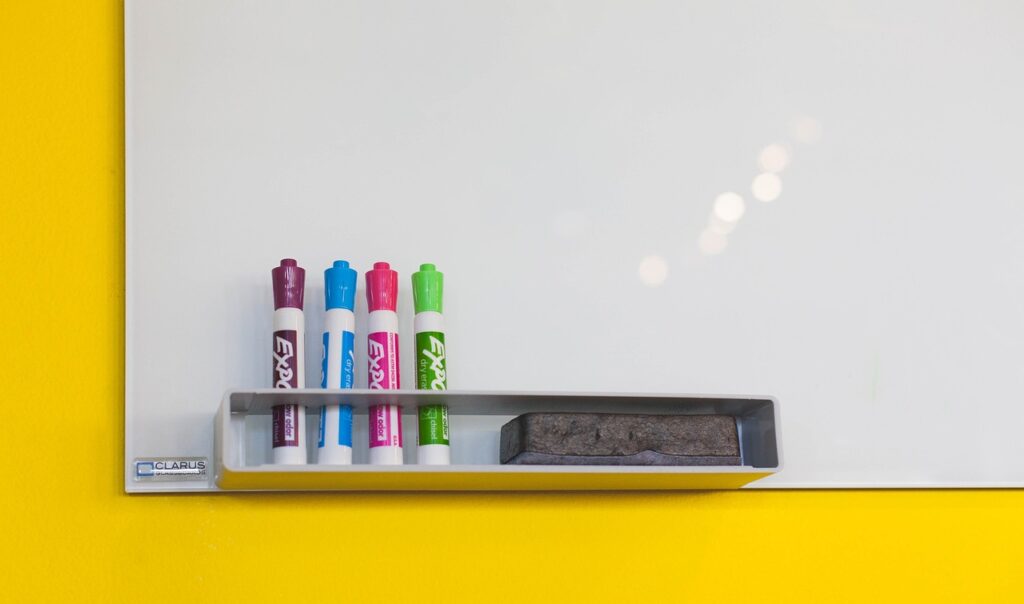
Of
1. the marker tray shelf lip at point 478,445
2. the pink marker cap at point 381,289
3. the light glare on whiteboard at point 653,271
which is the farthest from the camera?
the light glare on whiteboard at point 653,271

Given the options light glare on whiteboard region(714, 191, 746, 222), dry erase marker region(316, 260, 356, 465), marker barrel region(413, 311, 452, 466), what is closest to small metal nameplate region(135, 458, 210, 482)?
dry erase marker region(316, 260, 356, 465)

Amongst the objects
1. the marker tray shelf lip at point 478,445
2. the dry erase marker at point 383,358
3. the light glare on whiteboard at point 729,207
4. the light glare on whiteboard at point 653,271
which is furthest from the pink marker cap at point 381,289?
the light glare on whiteboard at point 729,207

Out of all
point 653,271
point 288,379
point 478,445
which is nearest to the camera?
point 288,379

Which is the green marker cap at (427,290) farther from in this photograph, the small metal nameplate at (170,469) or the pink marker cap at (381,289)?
the small metal nameplate at (170,469)

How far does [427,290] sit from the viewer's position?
129 centimetres

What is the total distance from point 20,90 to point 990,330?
1.28 m

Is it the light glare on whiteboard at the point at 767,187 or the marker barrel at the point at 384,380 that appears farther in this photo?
the light glare on whiteboard at the point at 767,187

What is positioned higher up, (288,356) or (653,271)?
(653,271)

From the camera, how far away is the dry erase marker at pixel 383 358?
124 centimetres

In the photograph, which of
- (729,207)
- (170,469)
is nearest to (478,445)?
(170,469)

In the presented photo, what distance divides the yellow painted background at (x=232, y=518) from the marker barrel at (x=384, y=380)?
104 mm

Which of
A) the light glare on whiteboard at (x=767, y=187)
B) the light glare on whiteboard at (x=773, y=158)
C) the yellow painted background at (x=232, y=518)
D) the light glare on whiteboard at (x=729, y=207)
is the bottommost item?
the yellow painted background at (x=232, y=518)

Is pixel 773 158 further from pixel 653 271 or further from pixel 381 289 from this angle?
pixel 381 289

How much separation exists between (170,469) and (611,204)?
2.09 feet
